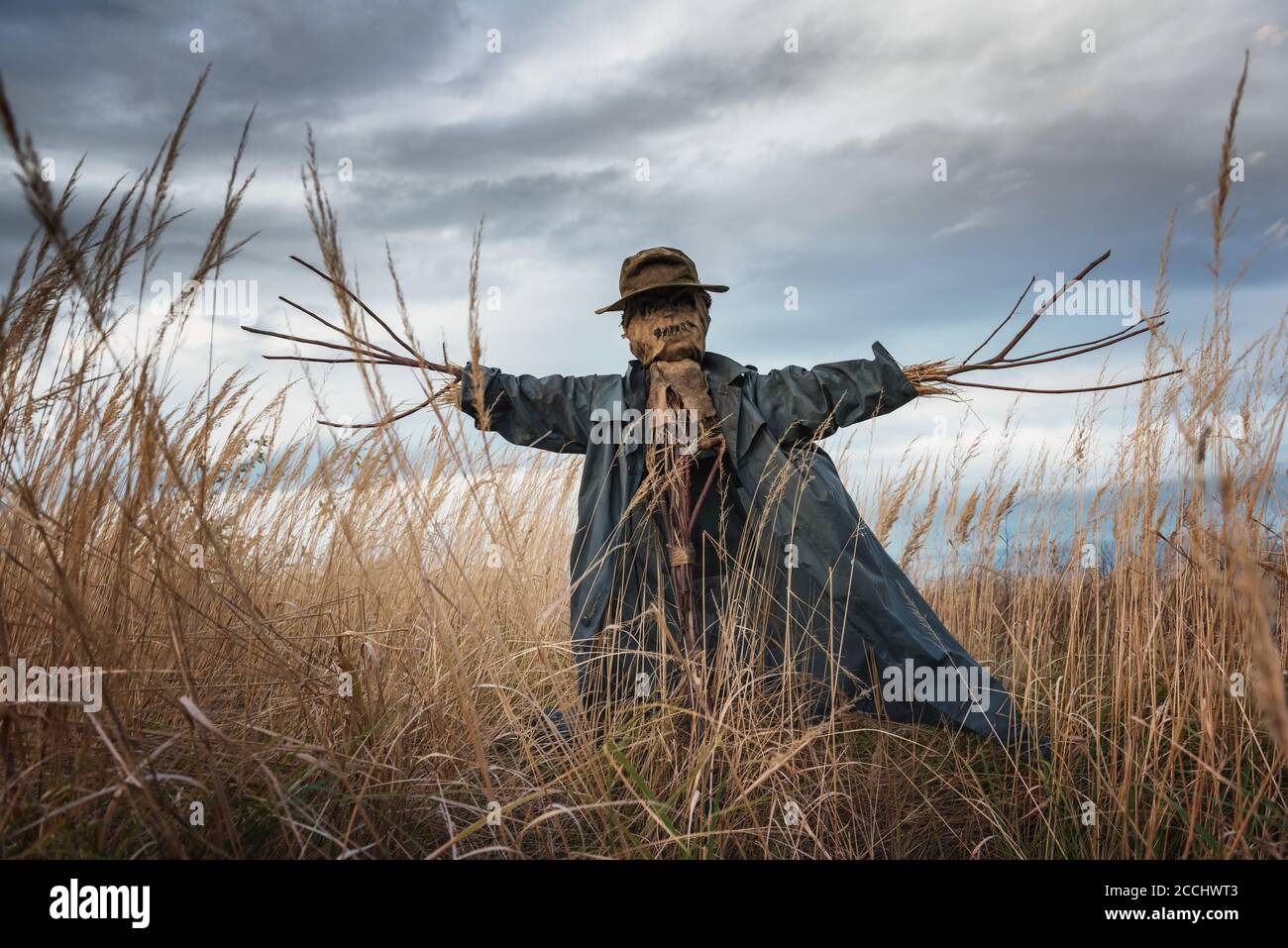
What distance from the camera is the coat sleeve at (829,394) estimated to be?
2785 millimetres

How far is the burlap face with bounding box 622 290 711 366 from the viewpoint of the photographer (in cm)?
299

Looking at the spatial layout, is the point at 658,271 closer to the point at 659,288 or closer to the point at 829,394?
the point at 659,288

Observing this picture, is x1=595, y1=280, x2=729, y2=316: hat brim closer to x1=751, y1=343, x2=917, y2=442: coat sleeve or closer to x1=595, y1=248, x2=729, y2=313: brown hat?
x1=595, y1=248, x2=729, y2=313: brown hat

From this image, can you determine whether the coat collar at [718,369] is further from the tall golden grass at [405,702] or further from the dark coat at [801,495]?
the tall golden grass at [405,702]

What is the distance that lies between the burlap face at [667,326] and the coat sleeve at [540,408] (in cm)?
24

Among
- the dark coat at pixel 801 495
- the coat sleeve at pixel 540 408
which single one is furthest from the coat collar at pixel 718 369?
the coat sleeve at pixel 540 408

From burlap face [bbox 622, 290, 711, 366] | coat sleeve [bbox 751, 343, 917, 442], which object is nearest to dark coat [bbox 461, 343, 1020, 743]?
coat sleeve [bbox 751, 343, 917, 442]

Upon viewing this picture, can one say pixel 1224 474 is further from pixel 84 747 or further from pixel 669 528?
pixel 669 528

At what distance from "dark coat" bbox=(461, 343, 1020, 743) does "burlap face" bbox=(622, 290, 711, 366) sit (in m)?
0.11

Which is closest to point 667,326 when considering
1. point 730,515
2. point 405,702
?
point 730,515
